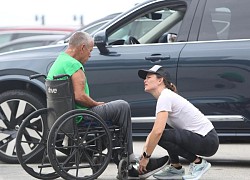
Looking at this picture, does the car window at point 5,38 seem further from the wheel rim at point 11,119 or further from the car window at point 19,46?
the wheel rim at point 11,119

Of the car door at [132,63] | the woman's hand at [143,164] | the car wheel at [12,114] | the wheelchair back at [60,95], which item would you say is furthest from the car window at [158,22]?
the woman's hand at [143,164]

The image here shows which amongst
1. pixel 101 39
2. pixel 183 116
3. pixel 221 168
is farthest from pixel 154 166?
pixel 101 39

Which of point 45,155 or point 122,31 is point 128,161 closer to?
point 45,155

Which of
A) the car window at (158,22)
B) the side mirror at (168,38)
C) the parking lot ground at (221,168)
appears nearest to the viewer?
the parking lot ground at (221,168)

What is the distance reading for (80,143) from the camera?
7246 millimetres

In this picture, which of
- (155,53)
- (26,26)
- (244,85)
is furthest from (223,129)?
(26,26)

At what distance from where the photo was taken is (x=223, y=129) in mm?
8516

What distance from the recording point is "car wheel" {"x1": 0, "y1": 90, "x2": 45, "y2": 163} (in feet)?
28.6

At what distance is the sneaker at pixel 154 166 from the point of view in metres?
7.47

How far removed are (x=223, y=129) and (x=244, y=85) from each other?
0.47 m

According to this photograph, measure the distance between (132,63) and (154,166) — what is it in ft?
4.98

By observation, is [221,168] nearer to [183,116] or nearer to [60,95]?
[183,116]

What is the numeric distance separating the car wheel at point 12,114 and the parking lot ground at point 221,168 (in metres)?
0.14

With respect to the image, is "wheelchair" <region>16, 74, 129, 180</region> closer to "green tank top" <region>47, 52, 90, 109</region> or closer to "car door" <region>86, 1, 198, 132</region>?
"green tank top" <region>47, 52, 90, 109</region>
